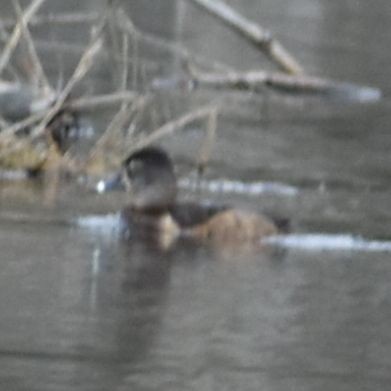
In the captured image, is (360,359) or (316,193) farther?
(316,193)

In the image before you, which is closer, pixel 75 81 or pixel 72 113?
pixel 75 81

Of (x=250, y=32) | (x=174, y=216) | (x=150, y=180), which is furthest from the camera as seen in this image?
(x=250, y=32)

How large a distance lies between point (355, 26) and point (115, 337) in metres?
16.5

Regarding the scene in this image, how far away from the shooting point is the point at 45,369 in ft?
18.2

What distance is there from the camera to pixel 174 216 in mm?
8055

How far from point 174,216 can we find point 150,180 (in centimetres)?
27

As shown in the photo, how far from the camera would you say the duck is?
797 centimetres

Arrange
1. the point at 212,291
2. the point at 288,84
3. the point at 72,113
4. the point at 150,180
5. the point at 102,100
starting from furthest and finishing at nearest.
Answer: the point at 288,84 → the point at 72,113 → the point at 102,100 → the point at 150,180 → the point at 212,291

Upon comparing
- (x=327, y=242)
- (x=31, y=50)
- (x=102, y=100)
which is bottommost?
(x=327, y=242)

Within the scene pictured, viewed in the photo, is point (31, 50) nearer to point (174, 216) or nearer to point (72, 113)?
point (72, 113)

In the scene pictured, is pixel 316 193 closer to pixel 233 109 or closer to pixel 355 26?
pixel 233 109

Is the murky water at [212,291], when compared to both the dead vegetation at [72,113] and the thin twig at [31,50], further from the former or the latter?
the thin twig at [31,50]

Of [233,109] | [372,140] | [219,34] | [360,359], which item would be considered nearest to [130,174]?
[360,359]

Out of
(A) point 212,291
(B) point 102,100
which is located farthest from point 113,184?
(A) point 212,291
